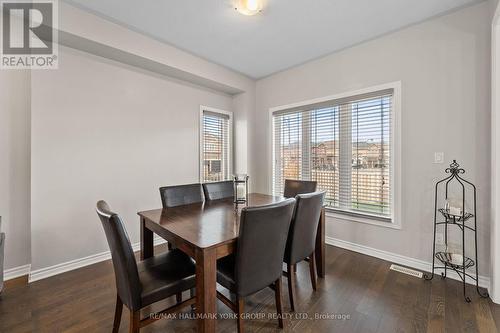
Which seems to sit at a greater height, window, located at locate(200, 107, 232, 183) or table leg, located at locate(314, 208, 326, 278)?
window, located at locate(200, 107, 232, 183)

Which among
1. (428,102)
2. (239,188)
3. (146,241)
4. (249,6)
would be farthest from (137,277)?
(428,102)

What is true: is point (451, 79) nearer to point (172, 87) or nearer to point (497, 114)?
point (497, 114)

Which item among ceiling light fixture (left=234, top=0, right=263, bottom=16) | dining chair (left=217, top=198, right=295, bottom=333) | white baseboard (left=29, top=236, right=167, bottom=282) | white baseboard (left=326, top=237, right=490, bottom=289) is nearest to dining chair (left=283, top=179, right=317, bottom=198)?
white baseboard (left=326, top=237, right=490, bottom=289)

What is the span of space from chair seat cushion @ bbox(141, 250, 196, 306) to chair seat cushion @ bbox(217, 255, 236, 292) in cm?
19

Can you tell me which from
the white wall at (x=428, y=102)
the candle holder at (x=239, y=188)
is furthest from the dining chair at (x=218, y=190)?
the white wall at (x=428, y=102)

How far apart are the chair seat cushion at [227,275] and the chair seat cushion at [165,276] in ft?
0.62

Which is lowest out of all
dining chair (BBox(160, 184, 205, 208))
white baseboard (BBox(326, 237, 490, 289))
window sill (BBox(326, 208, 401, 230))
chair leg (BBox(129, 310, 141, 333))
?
white baseboard (BBox(326, 237, 490, 289))

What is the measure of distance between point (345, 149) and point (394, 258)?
1.45 meters

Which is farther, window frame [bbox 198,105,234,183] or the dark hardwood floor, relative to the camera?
window frame [bbox 198,105,234,183]

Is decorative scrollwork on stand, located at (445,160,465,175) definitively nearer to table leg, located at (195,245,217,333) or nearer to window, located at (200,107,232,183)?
table leg, located at (195,245,217,333)

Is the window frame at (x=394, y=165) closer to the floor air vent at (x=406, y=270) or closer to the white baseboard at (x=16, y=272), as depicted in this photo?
the floor air vent at (x=406, y=270)

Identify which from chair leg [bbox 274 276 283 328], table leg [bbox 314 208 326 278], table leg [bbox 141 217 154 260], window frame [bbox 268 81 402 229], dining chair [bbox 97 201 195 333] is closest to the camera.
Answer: dining chair [bbox 97 201 195 333]

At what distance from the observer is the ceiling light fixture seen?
83.0 inches

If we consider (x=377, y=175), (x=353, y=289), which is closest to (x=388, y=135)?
(x=377, y=175)
